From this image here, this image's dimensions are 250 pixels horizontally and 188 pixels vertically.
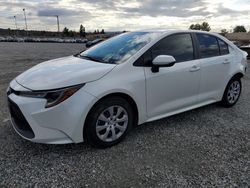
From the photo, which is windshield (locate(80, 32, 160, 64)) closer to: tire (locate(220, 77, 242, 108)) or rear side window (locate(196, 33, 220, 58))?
rear side window (locate(196, 33, 220, 58))

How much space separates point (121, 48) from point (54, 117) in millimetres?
1546

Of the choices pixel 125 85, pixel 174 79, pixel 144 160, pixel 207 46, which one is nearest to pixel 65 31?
pixel 207 46

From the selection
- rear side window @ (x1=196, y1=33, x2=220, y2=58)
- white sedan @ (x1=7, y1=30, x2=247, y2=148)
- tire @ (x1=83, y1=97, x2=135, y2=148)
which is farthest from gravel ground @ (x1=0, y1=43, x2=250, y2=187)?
rear side window @ (x1=196, y1=33, x2=220, y2=58)

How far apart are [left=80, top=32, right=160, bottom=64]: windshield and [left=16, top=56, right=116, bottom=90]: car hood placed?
24 centimetres

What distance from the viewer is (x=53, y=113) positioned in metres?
2.80

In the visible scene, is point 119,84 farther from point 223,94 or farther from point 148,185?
point 223,94

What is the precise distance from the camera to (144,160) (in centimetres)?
303

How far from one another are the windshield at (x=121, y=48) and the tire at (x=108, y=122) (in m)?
0.62

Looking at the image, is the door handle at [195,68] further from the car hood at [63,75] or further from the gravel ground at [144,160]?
the car hood at [63,75]

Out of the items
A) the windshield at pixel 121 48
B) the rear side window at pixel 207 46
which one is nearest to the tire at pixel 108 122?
the windshield at pixel 121 48

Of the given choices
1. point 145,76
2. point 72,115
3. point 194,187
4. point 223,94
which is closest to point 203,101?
point 223,94

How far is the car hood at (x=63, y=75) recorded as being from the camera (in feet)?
9.53

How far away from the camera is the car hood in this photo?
290 centimetres

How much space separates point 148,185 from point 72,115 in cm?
115
